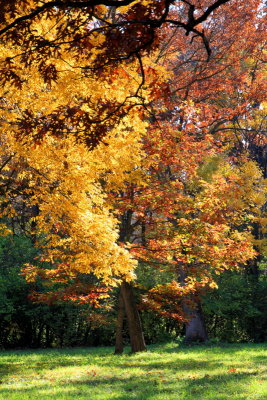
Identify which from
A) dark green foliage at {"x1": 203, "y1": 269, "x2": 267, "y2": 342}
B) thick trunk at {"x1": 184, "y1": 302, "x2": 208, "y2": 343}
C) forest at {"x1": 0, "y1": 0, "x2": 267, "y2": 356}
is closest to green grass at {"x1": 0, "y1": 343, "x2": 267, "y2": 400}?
forest at {"x1": 0, "y1": 0, "x2": 267, "y2": 356}

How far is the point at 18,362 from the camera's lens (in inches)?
517

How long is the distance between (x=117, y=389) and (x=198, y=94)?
36.1 ft

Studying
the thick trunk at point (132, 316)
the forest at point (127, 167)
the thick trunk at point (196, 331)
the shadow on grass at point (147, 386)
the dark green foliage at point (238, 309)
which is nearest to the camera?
the forest at point (127, 167)

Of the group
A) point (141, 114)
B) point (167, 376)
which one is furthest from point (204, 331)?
point (141, 114)

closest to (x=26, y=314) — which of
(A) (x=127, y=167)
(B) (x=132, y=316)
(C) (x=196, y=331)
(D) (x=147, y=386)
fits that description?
(B) (x=132, y=316)

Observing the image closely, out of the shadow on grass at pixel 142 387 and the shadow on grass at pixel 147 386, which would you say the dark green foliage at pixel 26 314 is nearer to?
the shadow on grass at pixel 147 386

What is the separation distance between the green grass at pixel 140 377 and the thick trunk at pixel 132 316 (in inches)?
19.9

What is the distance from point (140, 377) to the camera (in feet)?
30.2

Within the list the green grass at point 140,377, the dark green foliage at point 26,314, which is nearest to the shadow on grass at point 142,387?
the green grass at point 140,377

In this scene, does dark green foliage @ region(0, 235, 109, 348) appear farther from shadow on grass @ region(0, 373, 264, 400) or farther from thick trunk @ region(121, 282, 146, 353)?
shadow on grass @ region(0, 373, 264, 400)

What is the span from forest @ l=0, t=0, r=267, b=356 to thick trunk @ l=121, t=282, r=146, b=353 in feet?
0.11

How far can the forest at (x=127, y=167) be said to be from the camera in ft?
16.8

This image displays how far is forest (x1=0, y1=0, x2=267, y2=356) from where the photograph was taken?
5.11 m

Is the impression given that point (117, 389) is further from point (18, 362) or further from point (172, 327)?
point (172, 327)
